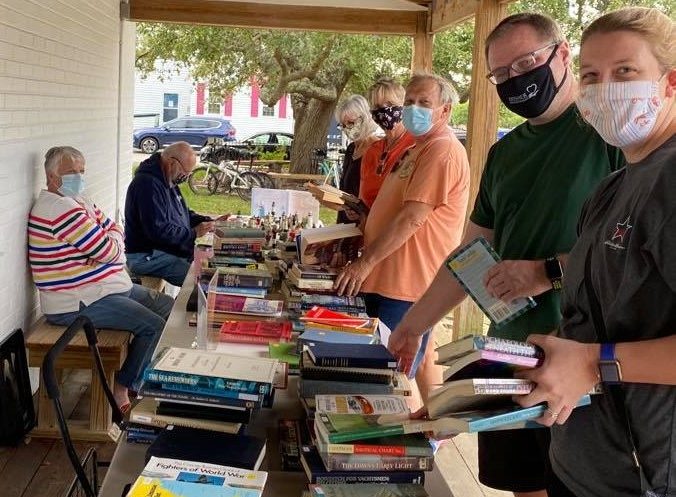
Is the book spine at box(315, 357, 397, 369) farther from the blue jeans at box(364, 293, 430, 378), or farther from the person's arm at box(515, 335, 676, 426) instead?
the blue jeans at box(364, 293, 430, 378)

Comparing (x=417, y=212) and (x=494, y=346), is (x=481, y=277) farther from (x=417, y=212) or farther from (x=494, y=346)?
(x=417, y=212)

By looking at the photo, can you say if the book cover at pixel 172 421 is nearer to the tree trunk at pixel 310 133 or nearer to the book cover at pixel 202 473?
the book cover at pixel 202 473

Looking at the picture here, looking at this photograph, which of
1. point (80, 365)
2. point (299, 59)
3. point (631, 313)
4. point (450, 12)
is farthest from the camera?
point (299, 59)

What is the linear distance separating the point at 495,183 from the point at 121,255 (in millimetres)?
2514

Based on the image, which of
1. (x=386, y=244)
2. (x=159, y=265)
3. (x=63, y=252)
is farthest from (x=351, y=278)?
(x=159, y=265)

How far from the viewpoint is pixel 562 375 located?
4.05 ft

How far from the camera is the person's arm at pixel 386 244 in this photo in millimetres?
3186

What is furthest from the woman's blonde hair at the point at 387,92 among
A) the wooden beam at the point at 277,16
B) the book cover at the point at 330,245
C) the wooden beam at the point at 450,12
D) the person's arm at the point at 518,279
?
the wooden beam at the point at 277,16

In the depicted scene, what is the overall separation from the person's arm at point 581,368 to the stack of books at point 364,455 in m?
0.36

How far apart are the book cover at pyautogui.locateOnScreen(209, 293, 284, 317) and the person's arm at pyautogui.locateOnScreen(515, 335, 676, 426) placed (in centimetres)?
163

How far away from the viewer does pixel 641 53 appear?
1.36 metres

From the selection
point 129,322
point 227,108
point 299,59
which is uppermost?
point 299,59

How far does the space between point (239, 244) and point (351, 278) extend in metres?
0.87

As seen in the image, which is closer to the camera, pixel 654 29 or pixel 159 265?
pixel 654 29
